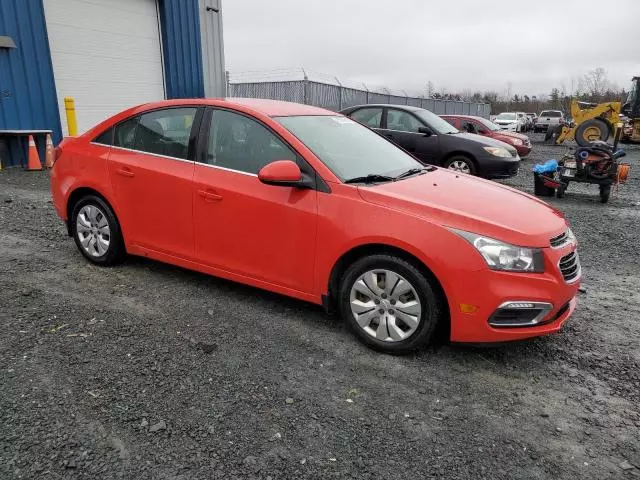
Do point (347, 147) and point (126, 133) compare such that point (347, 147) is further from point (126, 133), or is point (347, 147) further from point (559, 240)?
point (126, 133)

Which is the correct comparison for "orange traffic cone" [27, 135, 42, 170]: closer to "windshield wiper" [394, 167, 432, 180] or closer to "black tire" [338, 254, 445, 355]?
"windshield wiper" [394, 167, 432, 180]

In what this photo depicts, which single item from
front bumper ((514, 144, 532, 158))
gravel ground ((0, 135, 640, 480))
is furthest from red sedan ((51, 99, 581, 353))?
front bumper ((514, 144, 532, 158))

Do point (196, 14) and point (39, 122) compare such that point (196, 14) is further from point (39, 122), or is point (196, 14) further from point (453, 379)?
point (453, 379)

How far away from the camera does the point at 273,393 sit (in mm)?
2834

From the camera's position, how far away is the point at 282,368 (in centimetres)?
310

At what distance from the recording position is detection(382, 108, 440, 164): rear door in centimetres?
982

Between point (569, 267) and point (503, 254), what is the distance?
1.98ft

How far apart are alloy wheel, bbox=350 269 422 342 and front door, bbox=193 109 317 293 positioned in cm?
41

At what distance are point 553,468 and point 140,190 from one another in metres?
3.57

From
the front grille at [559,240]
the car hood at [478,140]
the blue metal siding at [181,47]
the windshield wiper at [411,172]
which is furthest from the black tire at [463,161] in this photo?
the blue metal siding at [181,47]

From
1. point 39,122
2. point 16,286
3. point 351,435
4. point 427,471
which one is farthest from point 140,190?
point 39,122

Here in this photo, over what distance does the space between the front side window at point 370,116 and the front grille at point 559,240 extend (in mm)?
7208

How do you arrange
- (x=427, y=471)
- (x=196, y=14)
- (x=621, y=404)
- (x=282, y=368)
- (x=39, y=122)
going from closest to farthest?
(x=427, y=471), (x=621, y=404), (x=282, y=368), (x=39, y=122), (x=196, y=14)

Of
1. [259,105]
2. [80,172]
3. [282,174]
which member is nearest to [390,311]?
[282,174]
